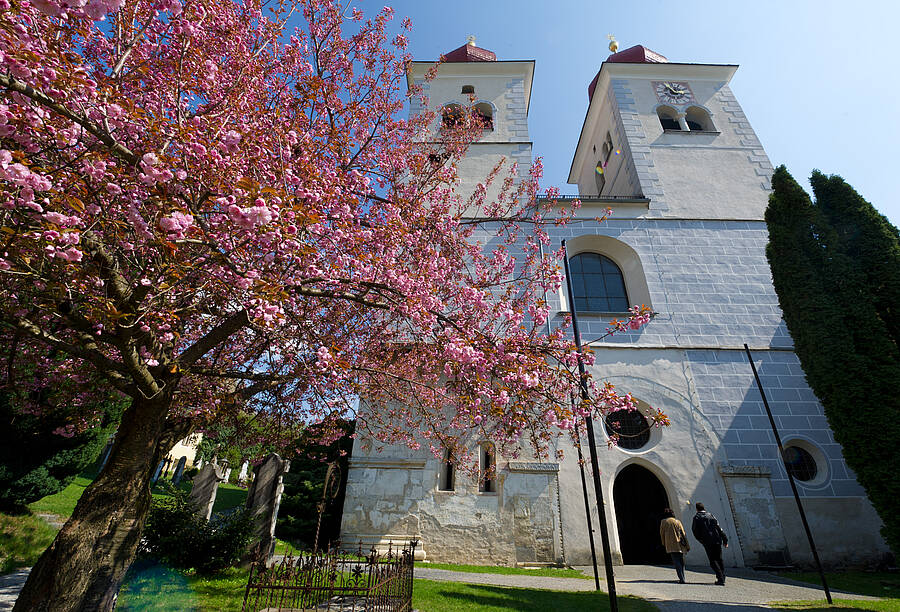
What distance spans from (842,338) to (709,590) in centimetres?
561

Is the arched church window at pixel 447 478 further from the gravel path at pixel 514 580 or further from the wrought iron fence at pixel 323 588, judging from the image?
the wrought iron fence at pixel 323 588

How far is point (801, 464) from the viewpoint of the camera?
10594 mm

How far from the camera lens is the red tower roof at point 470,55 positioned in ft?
62.4

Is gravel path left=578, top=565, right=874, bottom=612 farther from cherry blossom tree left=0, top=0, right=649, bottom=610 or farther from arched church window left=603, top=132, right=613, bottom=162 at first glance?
arched church window left=603, top=132, right=613, bottom=162

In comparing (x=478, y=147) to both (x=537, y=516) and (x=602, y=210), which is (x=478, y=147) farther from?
(x=537, y=516)

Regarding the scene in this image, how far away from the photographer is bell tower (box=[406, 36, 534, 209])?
1586 cm

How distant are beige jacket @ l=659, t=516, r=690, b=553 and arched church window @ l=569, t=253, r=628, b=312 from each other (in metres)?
6.26

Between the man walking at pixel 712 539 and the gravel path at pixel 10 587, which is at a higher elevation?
the man walking at pixel 712 539

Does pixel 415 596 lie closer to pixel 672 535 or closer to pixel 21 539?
pixel 672 535

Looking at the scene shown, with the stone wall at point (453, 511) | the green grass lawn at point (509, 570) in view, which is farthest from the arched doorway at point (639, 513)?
the stone wall at point (453, 511)

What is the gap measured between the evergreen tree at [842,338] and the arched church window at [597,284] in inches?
162

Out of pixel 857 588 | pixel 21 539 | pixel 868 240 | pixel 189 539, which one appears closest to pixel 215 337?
pixel 189 539

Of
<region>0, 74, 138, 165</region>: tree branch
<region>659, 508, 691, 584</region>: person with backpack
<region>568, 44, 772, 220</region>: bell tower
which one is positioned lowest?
<region>659, 508, 691, 584</region>: person with backpack

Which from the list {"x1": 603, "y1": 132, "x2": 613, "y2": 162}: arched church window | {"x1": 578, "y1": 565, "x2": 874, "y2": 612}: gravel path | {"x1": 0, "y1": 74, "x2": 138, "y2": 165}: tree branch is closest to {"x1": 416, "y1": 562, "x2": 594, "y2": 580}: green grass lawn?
{"x1": 578, "y1": 565, "x2": 874, "y2": 612}: gravel path
